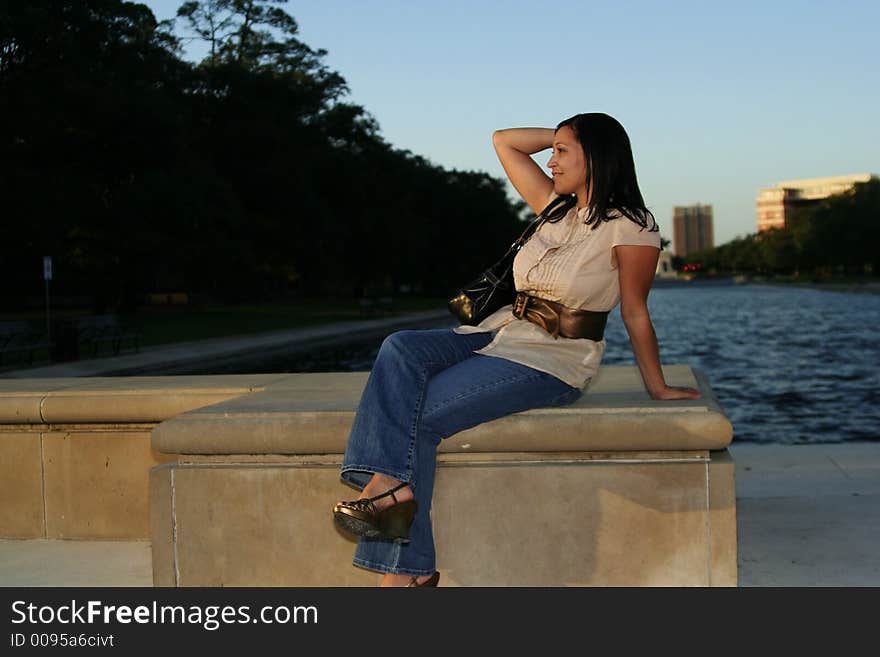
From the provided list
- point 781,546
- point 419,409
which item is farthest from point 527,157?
point 781,546

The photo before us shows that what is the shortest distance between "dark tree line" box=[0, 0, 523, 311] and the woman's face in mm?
28238

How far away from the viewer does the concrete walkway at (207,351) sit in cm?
1812

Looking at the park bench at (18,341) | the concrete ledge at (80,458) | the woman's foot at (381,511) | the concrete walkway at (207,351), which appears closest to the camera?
the woman's foot at (381,511)

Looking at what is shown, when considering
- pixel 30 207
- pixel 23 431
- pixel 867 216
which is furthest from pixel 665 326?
pixel 867 216

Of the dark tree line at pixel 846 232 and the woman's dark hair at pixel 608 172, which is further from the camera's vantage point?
the dark tree line at pixel 846 232

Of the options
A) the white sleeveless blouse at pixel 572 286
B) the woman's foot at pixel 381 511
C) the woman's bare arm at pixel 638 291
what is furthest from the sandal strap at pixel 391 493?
the woman's bare arm at pixel 638 291

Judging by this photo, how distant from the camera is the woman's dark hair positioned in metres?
3.83

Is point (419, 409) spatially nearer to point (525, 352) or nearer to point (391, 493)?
point (391, 493)

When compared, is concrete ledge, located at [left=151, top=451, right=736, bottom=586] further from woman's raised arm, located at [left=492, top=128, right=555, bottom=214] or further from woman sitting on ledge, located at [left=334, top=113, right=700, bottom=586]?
woman's raised arm, located at [left=492, top=128, right=555, bottom=214]

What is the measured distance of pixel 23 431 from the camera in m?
5.02

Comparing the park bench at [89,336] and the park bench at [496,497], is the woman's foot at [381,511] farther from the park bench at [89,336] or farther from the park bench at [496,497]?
the park bench at [89,336]

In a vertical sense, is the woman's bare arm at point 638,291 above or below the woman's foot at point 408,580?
above
